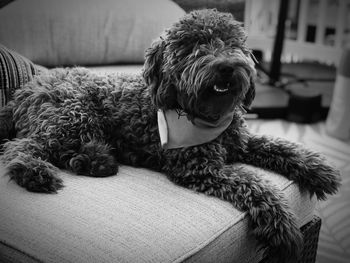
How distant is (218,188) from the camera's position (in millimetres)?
1490

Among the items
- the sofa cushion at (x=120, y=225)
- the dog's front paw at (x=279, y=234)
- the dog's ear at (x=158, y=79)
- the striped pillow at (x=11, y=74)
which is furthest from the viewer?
the striped pillow at (x=11, y=74)

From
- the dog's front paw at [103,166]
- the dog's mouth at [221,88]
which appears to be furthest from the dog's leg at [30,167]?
the dog's mouth at [221,88]

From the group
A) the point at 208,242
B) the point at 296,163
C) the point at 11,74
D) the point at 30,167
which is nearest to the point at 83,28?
the point at 11,74

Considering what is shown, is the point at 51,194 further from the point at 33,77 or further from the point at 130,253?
the point at 33,77

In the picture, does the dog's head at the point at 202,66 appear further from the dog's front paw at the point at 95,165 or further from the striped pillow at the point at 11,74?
the striped pillow at the point at 11,74

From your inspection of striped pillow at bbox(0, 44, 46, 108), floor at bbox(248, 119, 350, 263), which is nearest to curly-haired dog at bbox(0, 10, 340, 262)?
striped pillow at bbox(0, 44, 46, 108)

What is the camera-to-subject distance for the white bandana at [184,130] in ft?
5.19

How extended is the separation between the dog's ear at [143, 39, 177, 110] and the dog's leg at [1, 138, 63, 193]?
432 millimetres

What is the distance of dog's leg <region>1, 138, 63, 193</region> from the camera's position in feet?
4.73

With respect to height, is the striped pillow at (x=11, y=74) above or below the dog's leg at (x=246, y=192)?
above

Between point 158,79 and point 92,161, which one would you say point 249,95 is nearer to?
point 158,79

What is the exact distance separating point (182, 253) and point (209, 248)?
102mm

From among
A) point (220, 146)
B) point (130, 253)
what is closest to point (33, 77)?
point (220, 146)

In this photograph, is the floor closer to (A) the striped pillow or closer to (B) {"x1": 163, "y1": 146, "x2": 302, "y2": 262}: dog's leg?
(B) {"x1": 163, "y1": 146, "x2": 302, "y2": 262}: dog's leg
